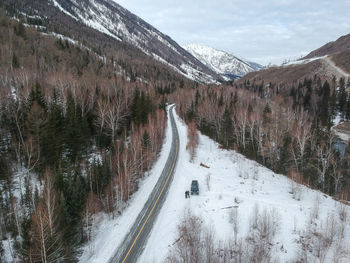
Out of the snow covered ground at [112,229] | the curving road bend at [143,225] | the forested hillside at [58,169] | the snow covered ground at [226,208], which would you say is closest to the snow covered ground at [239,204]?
the snow covered ground at [226,208]

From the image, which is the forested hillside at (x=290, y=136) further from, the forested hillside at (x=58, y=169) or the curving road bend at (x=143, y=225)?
the curving road bend at (x=143, y=225)

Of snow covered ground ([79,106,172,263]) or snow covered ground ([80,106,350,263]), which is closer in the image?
snow covered ground ([80,106,350,263])

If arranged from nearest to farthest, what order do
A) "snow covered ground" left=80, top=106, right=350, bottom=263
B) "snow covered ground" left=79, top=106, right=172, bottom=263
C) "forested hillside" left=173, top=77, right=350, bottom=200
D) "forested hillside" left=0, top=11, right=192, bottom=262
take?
"forested hillside" left=0, top=11, right=192, bottom=262 < "snow covered ground" left=80, top=106, right=350, bottom=263 < "snow covered ground" left=79, top=106, right=172, bottom=263 < "forested hillside" left=173, top=77, right=350, bottom=200

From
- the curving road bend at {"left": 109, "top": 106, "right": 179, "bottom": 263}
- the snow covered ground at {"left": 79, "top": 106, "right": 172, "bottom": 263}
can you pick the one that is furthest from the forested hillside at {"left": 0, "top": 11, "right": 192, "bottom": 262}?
the curving road bend at {"left": 109, "top": 106, "right": 179, "bottom": 263}

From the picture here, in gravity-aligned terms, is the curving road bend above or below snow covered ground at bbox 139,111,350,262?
below

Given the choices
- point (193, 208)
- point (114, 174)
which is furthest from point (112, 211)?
point (193, 208)

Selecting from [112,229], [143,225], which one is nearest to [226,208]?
[143,225]

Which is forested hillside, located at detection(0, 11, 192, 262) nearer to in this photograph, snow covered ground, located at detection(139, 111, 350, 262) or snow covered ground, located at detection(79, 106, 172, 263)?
snow covered ground, located at detection(79, 106, 172, 263)

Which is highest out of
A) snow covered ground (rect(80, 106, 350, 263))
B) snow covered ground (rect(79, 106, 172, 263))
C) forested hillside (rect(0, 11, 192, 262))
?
forested hillside (rect(0, 11, 192, 262))
